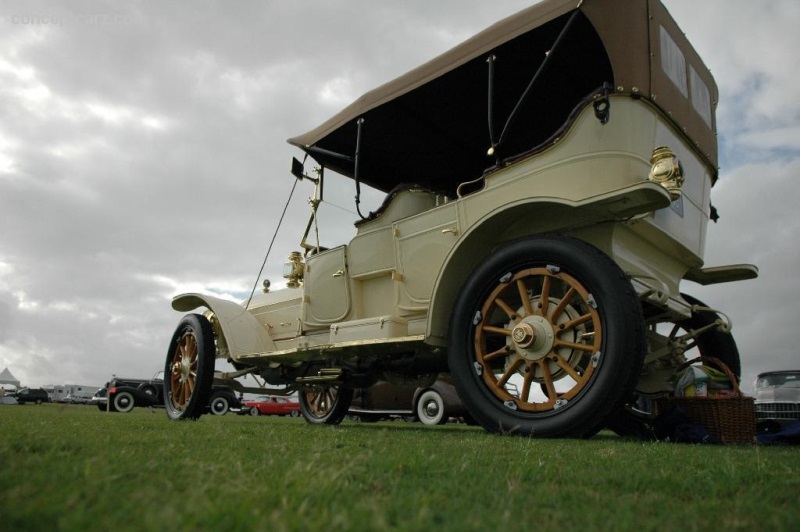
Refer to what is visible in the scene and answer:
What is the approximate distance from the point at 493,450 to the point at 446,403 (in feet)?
25.6

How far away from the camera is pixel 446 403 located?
33.3 ft

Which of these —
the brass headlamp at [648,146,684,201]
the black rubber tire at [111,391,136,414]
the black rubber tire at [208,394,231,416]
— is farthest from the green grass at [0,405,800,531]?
the black rubber tire at [208,394,231,416]

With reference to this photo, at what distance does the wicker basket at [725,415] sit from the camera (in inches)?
156

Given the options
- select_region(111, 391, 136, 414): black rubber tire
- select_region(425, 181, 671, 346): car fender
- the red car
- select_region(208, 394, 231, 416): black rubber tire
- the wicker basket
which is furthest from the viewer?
the red car

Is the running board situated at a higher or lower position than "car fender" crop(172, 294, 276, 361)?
lower

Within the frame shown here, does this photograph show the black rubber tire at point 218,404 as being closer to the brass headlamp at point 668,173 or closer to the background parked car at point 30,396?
the background parked car at point 30,396

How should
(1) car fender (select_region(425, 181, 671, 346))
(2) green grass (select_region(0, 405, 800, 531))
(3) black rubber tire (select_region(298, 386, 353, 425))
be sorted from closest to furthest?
(2) green grass (select_region(0, 405, 800, 531)) < (1) car fender (select_region(425, 181, 671, 346)) < (3) black rubber tire (select_region(298, 386, 353, 425))

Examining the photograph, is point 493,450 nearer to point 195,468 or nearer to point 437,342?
point 195,468

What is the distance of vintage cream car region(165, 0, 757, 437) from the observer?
3.42 m

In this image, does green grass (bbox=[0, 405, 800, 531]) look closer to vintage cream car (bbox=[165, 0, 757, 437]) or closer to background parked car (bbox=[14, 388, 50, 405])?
vintage cream car (bbox=[165, 0, 757, 437])

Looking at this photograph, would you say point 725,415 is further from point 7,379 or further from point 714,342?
point 7,379

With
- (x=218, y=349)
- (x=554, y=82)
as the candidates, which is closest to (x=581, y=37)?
(x=554, y=82)

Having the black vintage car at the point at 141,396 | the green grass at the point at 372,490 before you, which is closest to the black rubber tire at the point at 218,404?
the black vintage car at the point at 141,396

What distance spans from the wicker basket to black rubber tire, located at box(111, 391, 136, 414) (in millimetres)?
13732
